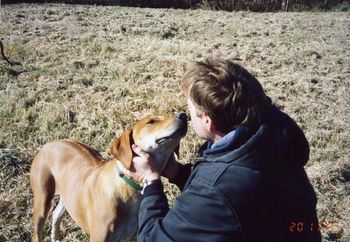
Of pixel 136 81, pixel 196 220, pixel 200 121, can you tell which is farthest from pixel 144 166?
pixel 136 81

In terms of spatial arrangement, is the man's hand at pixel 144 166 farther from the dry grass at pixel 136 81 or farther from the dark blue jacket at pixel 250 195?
the dry grass at pixel 136 81

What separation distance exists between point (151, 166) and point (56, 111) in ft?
13.6

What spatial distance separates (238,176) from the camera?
227cm

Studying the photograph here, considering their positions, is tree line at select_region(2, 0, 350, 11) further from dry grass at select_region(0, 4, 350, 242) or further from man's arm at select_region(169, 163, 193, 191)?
man's arm at select_region(169, 163, 193, 191)

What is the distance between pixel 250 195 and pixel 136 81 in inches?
245

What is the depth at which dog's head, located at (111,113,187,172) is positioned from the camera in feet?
10.3

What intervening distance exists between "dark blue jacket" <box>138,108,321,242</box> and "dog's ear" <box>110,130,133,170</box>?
66cm

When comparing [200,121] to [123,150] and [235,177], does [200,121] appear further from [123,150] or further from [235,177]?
[123,150]

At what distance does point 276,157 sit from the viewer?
2.38 meters

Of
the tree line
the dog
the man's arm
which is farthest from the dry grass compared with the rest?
the tree line

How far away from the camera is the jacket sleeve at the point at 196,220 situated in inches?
90.1

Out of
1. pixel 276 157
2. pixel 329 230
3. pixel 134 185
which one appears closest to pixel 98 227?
pixel 134 185
